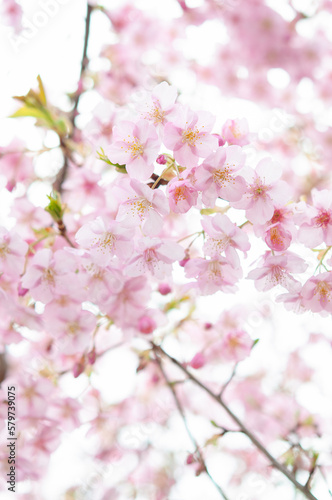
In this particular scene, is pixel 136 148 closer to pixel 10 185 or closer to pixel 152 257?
pixel 152 257

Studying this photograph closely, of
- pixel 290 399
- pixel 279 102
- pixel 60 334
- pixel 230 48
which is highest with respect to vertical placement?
pixel 230 48

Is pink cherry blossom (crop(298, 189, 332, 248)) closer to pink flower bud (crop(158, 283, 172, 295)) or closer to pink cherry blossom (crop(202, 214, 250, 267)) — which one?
pink cherry blossom (crop(202, 214, 250, 267))

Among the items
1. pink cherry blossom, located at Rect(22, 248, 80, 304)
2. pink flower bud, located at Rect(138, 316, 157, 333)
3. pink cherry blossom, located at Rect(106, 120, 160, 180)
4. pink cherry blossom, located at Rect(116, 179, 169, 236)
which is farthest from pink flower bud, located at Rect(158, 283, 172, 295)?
pink cherry blossom, located at Rect(106, 120, 160, 180)

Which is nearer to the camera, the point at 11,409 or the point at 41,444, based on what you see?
the point at 11,409

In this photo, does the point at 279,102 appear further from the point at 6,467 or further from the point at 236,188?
the point at 6,467

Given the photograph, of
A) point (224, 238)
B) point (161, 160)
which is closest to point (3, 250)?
point (161, 160)

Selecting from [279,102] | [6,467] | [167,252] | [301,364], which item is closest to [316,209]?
[167,252]

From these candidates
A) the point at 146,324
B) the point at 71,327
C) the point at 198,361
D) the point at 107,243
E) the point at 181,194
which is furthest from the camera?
the point at 198,361
